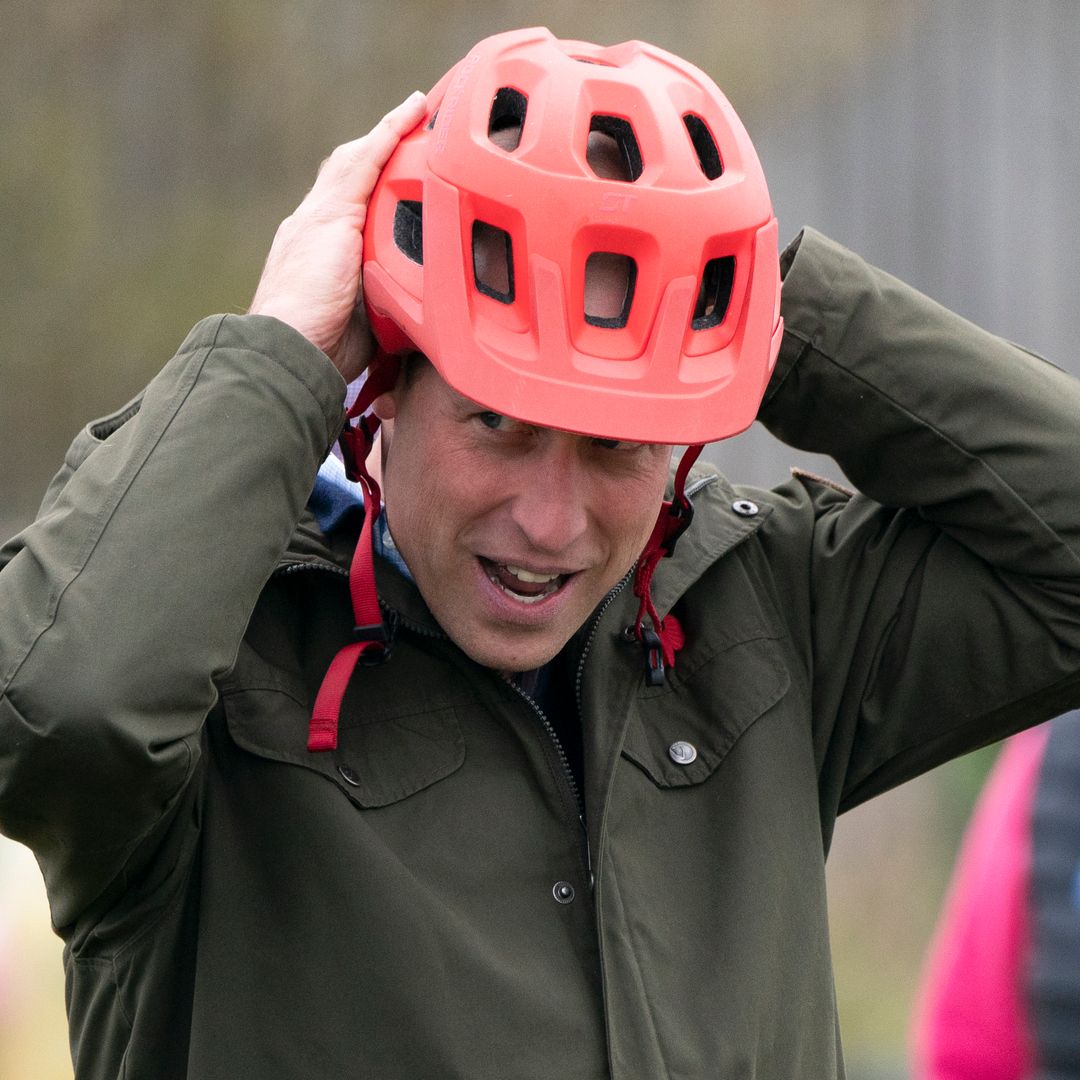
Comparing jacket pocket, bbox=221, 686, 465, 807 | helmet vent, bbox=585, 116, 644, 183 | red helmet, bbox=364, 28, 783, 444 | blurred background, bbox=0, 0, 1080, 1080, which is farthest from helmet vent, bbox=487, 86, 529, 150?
blurred background, bbox=0, 0, 1080, 1080

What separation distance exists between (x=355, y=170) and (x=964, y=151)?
4699 mm

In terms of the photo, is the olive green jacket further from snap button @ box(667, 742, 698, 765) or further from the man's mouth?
the man's mouth

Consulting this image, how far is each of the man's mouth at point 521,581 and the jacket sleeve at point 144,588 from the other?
0.28 meters

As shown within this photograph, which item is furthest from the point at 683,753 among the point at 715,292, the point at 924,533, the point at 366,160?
the point at 366,160

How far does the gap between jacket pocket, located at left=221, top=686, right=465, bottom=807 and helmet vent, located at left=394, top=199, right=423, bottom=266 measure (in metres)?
0.62

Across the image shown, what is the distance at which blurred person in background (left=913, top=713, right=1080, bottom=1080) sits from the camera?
9.01 ft

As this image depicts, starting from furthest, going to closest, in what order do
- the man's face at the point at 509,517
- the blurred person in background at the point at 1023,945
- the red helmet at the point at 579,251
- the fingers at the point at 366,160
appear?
1. the blurred person in background at the point at 1023,945
2. the fingers at the point at 366,160
3. the man's face at the point at 509,517
4. the red helmet at the point at 579,251

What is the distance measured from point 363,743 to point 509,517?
364 mm

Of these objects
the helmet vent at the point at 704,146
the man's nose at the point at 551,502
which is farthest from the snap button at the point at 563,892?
the helmet vent at the point at 704,146

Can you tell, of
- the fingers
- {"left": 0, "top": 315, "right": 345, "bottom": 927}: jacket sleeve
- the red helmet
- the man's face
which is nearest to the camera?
{"left": 0, "top": 315, "right": 345, "bottom": 927}: jacket sleeve

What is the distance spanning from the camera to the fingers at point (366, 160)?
8.51ft

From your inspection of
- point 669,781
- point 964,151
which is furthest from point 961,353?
point 964,151

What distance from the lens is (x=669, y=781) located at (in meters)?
2.61

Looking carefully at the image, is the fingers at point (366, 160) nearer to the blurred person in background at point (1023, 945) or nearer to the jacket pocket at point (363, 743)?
the jacket pocket at point (363, 743)
